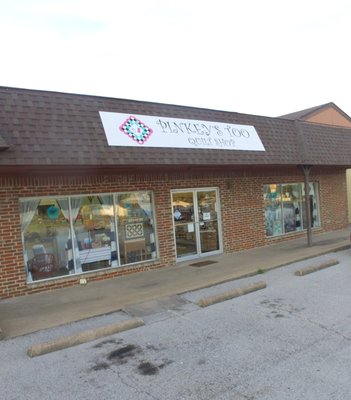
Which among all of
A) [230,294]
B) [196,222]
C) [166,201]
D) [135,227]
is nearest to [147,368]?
[230,294]

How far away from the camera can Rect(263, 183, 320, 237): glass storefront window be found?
13234 millimetres

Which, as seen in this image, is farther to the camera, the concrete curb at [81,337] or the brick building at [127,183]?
the brick building at [127,183]

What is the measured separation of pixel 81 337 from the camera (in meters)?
5.46

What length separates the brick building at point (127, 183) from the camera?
7848 millimetres

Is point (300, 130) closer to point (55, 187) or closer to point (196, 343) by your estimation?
point (55, 187)

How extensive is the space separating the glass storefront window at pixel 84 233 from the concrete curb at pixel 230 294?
10.5ft

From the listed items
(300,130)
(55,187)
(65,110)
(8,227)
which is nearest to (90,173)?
(55,187)

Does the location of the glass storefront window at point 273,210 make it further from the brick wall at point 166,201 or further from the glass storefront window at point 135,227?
the glass storefront window at point 135,227

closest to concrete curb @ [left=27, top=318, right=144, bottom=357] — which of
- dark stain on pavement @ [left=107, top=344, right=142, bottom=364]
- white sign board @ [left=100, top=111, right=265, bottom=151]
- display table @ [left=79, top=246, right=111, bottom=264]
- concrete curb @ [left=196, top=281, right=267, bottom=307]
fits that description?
dark stain on pavement @ [left=107, top=344, right=142, bottom=364]

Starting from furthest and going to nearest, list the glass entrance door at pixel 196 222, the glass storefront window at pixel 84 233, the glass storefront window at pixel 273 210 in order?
the glass storefront window at pixel 273 210 < the glass entrance door at pixel 196 222 < the glass storefront window at pixel 84 233

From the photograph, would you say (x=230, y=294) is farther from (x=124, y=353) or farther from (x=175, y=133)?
(x=175, y=133)

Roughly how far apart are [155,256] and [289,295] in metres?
3.94

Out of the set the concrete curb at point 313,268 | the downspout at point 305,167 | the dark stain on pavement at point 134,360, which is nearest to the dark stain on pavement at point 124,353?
the dark stain on pavement at point 134,360

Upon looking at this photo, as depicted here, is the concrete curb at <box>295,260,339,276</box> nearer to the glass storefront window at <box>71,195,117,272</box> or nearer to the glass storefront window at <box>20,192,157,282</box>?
the glass storefront window at <box>20,192,157,282</box>
